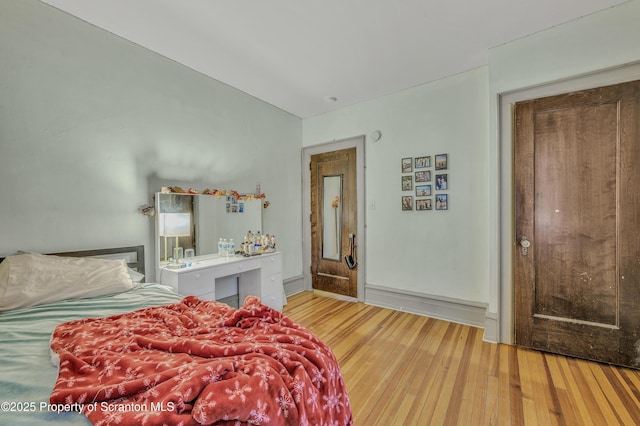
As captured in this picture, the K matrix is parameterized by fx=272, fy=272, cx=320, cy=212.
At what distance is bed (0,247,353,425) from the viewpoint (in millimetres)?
783

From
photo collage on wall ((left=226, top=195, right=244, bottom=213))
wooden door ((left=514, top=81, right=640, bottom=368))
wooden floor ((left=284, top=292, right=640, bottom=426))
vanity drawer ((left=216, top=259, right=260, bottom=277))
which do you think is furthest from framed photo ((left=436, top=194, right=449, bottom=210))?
photo collage on wall ((left=226, top=195, right=244, bottom=213))

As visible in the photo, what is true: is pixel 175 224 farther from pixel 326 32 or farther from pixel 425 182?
pixel 425 182

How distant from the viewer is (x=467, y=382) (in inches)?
77.5

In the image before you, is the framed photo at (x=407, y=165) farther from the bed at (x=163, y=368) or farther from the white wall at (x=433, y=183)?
the bed at (x=163, y=368)

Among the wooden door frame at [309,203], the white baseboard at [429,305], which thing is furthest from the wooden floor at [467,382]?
the wooden door frame at [309,203]

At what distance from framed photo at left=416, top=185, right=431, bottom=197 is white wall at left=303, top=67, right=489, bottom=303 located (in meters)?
0.22

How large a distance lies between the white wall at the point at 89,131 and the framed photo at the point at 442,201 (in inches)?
102

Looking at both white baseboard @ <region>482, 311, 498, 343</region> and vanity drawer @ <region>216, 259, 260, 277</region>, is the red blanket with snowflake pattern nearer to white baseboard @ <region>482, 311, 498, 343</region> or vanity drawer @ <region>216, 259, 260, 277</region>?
vanity drawer @ <region>216, 259, 260, 277</region>

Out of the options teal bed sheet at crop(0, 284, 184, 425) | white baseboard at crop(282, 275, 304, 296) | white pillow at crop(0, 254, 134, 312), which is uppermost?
white pillow at crop(0, 254, 134, 312)

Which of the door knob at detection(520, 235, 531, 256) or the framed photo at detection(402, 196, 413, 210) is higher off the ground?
the framed photo at detection(402, 196, 413, 210)

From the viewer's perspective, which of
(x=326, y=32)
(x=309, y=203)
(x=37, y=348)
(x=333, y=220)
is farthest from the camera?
(x=309, y=203)

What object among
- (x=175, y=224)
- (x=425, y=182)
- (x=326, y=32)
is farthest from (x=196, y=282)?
(x=425, y=182)

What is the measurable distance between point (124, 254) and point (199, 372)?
2.11m

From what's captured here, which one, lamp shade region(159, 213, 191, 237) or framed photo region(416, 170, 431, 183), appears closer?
lamp shade region(159, 213, 191, 237)
